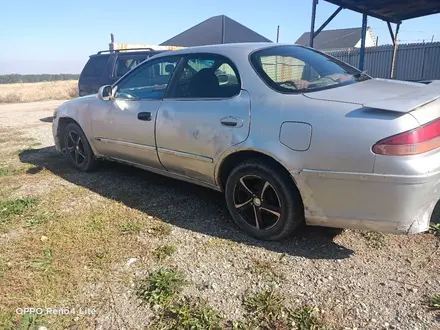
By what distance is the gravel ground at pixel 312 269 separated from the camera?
7.23ft

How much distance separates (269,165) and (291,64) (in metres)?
1.04

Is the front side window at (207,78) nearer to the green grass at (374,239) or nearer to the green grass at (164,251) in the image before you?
the green grass at (164,251)

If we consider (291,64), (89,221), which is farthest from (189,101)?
(89,221)

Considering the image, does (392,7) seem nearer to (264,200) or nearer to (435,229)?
(435,229)

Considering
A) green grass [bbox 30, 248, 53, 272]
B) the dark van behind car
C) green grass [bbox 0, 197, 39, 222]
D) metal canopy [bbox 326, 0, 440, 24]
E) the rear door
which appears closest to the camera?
green grass [bbox 30, 248, 53, 272]

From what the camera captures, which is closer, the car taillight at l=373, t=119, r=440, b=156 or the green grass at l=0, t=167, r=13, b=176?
the car taillight at l=373, t=119, r=440, b=156

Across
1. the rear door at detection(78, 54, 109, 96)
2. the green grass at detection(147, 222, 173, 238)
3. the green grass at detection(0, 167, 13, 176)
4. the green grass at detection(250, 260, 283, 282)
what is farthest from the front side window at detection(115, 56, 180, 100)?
the rear door at detection(78, 54, 109, 96)

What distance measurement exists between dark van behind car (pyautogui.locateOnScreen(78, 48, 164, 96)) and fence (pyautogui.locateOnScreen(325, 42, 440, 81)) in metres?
10.4

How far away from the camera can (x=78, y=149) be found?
501 cm

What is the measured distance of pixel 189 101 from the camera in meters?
3.40

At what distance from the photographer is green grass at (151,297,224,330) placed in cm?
210

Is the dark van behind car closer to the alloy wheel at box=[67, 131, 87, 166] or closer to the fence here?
the alloy wheel at box=[67, 131, 87, 166]

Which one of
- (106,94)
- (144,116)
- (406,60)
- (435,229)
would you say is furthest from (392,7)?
(144,116)

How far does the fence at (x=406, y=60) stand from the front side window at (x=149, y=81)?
1253 cm
